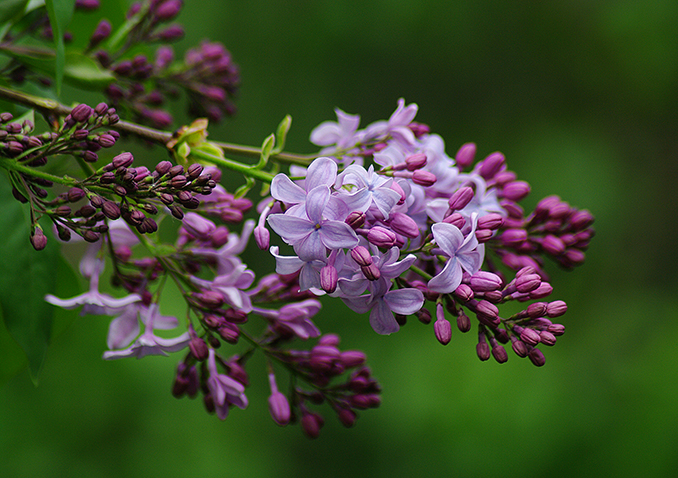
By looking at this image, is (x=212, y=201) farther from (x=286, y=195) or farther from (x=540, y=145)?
(x=540, y=145)

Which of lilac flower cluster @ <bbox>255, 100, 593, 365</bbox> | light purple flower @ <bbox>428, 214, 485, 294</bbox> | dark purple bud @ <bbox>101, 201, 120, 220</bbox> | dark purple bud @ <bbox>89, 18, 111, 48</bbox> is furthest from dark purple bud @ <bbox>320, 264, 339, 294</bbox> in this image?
dark purple bud @ <bbox>89, 18, 111, 48</bbox>

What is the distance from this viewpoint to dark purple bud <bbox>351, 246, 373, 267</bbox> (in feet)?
1.79

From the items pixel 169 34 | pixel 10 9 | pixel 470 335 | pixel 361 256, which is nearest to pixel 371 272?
pixel 361 256

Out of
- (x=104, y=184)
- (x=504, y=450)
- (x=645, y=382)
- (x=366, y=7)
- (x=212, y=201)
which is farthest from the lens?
(x=366, y=7)

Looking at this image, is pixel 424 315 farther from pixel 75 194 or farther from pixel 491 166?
pixel 75 194

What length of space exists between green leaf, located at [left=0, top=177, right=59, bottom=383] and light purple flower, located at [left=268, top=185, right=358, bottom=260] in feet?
0.97

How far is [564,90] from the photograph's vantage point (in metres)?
3.65

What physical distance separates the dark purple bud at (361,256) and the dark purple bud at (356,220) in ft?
0.07

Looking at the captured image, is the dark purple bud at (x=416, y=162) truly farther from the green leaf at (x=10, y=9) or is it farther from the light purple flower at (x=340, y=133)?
the green leaf at (x=10, y=9)

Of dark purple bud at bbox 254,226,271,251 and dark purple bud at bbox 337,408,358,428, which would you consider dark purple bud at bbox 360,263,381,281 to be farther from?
dark purple bud at bbox 337,408,358,428

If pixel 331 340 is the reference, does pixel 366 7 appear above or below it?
above

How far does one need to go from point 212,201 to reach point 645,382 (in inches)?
93.6

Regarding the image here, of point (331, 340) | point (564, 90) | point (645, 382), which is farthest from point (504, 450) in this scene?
point (564, 90)

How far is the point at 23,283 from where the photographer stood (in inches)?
25.0
